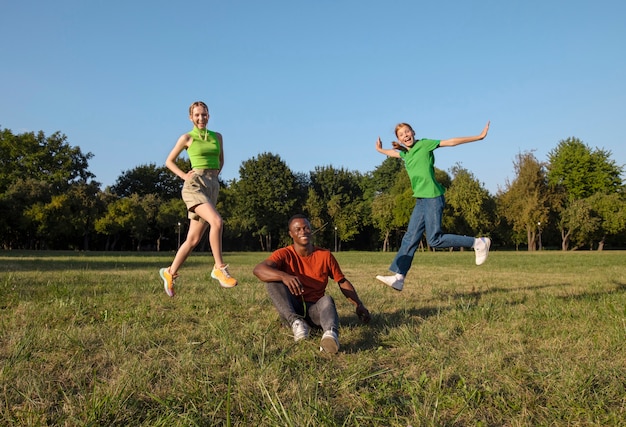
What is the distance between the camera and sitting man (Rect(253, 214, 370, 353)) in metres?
3.86

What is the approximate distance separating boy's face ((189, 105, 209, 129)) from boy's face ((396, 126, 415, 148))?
8.33ft

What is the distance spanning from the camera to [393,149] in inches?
250

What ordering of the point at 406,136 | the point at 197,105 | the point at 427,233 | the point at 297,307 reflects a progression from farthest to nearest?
the point at 406,136, the point at 427,233, the point at 197,105, the point at 297,307

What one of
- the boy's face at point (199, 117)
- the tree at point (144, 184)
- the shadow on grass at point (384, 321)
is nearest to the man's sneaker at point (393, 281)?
the shadow on grass at point (384, 321)

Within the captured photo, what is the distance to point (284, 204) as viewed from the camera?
5881 centimetres

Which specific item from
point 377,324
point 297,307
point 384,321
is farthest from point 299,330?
point 384,321

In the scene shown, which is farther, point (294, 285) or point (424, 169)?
point (424, 169)

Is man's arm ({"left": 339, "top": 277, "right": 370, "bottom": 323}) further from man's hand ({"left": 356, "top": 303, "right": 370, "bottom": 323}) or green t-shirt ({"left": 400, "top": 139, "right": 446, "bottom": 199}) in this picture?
green t-shirt ({"left": 400, "top": 139, "right": 446, "bottom": 199})

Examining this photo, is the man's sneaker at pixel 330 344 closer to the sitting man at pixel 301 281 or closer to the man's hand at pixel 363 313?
the sitting man at pixel 301 281

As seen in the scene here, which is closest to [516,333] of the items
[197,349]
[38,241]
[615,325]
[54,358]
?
[615,325]

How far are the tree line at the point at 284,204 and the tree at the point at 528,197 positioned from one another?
12 cm

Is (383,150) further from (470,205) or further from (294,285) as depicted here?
(470,205)

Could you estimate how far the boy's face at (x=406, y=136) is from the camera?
6.15 meters

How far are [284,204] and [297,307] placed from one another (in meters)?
54.7
